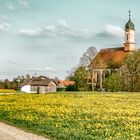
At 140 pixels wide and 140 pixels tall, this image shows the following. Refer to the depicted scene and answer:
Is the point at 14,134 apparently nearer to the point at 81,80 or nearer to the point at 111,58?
the point at 81,80

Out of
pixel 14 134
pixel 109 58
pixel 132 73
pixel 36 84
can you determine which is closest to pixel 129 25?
pixel 109 58

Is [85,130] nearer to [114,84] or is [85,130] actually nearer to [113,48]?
[114,84]

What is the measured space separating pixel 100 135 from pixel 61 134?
1.78m

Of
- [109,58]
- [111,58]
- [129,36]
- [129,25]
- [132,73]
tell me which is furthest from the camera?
[129,25]

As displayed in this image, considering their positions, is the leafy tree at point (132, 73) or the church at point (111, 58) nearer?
the leafy tree at point (132, 73)

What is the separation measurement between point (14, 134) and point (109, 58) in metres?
115

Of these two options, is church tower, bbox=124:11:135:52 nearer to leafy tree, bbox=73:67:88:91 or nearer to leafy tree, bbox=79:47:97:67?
leafy tree, bbox=79:47:97:67

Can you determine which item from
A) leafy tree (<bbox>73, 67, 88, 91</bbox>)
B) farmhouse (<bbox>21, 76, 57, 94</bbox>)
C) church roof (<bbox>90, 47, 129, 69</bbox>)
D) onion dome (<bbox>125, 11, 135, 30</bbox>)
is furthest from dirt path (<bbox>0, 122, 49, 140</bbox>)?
farmhouse (<bbox>21, 76, 57, 94</bbox>)

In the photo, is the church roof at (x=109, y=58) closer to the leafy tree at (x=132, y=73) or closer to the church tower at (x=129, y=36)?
the church tower at (x=129, y=36)

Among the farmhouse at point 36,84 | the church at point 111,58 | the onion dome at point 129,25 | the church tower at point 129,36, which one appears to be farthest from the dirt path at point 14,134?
the farmhouse at point 36,84

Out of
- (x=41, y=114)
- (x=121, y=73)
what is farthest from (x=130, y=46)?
(x=41, y=114)

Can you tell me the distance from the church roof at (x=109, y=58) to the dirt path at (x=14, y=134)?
104 metres

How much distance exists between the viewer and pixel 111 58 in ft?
443

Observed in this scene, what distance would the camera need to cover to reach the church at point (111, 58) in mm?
128000
